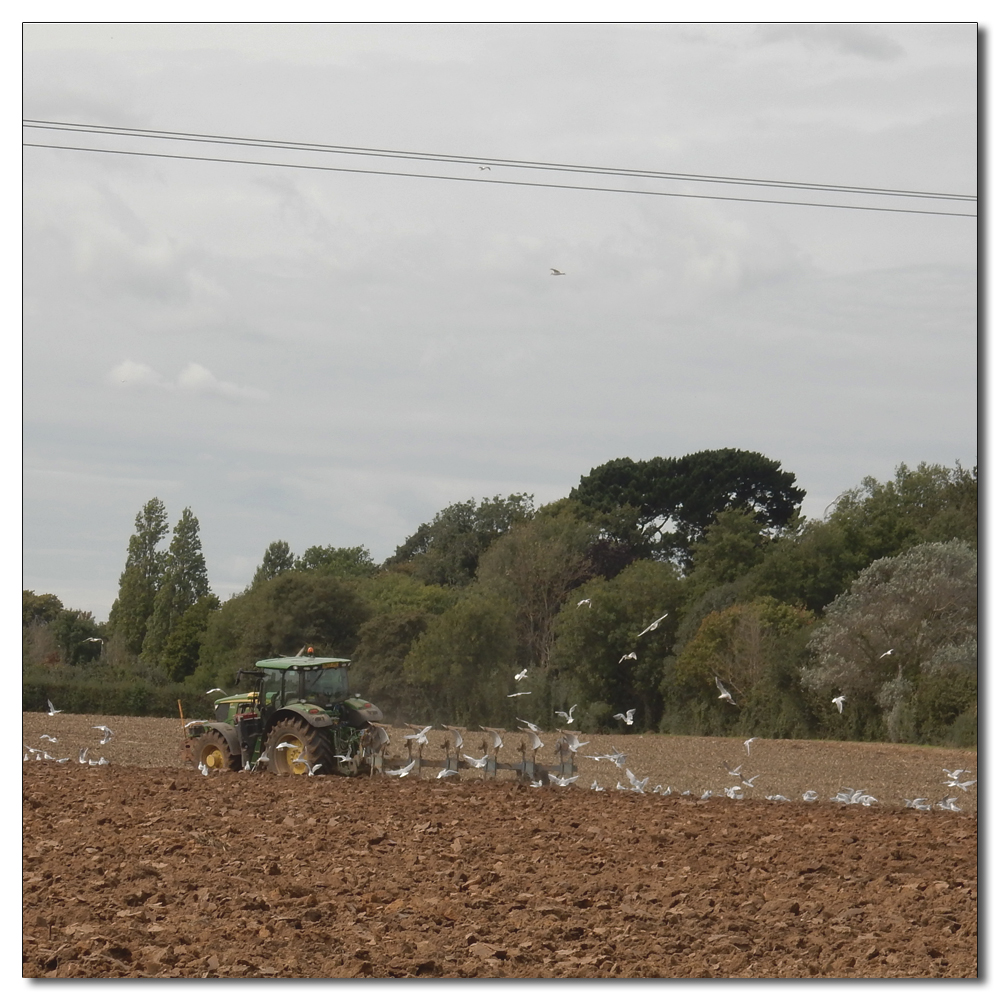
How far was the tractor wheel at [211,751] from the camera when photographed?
16000 millimetres

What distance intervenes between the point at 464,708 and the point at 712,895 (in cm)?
2118

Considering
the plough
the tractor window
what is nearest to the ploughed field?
the plough

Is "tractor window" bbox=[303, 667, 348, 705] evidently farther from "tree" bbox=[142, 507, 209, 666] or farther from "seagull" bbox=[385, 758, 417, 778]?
"tree" bbox=[142, 507, 209, 666]

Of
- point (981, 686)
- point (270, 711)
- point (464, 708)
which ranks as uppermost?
point (981, 686)

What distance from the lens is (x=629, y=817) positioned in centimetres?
1239

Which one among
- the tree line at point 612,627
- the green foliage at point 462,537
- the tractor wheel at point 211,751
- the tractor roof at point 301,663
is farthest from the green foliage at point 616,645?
the tractor wheel at point 211,751

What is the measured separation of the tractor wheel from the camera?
16.0 meters

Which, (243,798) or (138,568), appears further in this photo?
(138,568)

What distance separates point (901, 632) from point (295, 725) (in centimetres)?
1600

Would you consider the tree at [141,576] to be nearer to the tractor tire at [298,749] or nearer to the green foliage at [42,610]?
the green foliage at [42,610]

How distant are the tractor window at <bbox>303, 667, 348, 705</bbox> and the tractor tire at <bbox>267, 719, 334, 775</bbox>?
0.44 m

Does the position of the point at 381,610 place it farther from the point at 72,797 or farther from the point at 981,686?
the point at 981,686

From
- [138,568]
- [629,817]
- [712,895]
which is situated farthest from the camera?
[138,568]

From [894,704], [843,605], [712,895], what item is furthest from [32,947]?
[843,605]
